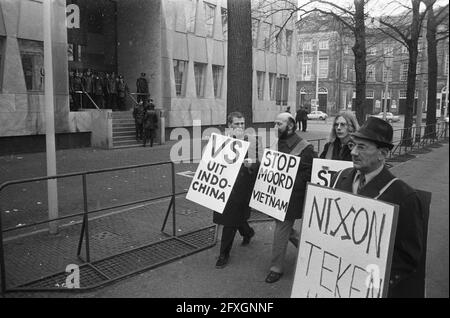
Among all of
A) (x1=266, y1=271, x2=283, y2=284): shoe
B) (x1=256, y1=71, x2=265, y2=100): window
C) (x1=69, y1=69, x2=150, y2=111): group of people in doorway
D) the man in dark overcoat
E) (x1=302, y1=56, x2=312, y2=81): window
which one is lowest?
(x1=266, y1=271, x2=283, y2=284): shoe

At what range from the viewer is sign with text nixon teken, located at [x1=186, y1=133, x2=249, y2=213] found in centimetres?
489

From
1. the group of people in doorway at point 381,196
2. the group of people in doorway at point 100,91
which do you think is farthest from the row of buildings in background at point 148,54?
the group of people in doorway at point 381,196

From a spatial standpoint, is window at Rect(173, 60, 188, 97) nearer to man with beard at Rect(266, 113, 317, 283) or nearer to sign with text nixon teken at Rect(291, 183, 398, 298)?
man with beard at Rect(266, 113, 317, 283)

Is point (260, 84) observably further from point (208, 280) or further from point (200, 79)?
point (208, 280)

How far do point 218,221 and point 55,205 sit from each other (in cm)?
256

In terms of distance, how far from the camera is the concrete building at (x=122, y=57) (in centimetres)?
1461

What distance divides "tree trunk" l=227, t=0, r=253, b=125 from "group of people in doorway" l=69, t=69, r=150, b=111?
38.1 ft

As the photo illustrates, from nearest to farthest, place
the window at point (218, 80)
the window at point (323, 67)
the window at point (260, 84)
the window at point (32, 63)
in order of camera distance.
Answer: the window at point (32, 63)
the window at point (218, 80)
the window at point (260, 84)
the window at point (323, 67)

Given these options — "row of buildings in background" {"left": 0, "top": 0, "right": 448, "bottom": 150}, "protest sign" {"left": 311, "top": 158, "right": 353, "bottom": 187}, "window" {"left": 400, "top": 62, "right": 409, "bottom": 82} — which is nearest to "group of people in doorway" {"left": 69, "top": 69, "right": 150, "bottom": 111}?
"row of buildings in background" {"left": 0, "top": 0, "right": 448, "bottom": 150}

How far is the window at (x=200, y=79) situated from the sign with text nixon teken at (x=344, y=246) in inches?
843

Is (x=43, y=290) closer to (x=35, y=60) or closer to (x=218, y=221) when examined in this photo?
(x=218, y=221)

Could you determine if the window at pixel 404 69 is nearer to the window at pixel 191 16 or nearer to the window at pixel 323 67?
the window at pixel 191 16

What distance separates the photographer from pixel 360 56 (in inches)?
491

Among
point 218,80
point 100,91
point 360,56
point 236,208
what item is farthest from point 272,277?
point 218,80
